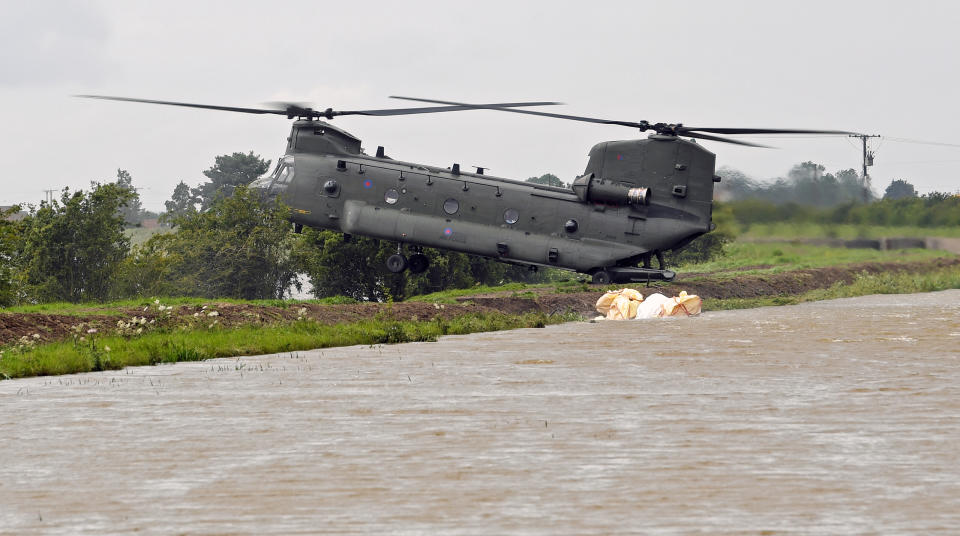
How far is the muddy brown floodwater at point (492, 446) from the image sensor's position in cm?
853

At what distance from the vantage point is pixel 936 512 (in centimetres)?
850

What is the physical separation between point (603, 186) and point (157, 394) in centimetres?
2348

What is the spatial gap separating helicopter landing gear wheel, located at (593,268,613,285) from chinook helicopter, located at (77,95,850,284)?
36 mm

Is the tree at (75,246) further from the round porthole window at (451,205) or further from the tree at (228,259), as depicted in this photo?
the round porthole window at (451,205)

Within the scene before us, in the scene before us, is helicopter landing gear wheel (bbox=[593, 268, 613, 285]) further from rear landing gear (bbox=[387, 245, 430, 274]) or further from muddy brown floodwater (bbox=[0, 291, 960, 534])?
muddy brown floodwater (bbox=[0, 291, 960, 534])

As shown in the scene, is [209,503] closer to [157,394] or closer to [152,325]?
[157,394]

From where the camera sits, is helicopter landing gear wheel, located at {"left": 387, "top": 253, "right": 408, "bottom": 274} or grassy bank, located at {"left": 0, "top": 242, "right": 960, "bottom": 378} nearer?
grassy bank, located at {"left": 0, "top": 242, "right": 960, "bottom": 378}

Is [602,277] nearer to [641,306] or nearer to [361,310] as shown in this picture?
[641,306]

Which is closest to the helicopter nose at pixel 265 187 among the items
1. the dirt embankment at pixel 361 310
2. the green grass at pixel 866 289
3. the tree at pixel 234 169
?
the dirt embankment at pixel 361 310

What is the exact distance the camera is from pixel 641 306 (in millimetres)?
34688

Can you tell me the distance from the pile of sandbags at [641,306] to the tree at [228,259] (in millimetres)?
26109

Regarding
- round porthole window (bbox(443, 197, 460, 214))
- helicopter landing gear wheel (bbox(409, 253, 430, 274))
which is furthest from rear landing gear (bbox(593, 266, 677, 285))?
helicopter landing gear wheel (bbox(409, 253, 430, 274))

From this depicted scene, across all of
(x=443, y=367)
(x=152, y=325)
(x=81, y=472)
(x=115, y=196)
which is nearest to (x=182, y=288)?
(x=115, y=196)

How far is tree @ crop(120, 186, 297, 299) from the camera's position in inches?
2323
